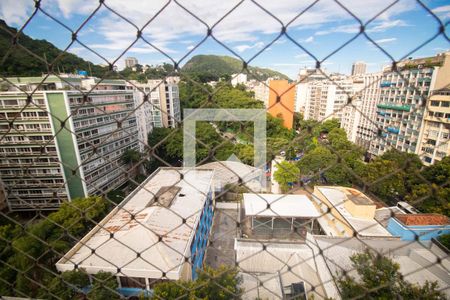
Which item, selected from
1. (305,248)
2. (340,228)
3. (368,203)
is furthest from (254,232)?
(368,203)

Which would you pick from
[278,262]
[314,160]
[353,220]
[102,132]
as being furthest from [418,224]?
[102,132]

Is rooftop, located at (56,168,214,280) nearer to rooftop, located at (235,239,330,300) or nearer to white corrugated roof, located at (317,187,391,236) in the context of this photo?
rooftop, located at (235,239,330,300)

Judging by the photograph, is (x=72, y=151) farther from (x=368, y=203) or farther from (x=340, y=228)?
(x=368, y=203)

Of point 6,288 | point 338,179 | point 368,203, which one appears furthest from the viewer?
point 338,179

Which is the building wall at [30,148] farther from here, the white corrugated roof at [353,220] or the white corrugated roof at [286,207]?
the white corrugated roof at [353,220]

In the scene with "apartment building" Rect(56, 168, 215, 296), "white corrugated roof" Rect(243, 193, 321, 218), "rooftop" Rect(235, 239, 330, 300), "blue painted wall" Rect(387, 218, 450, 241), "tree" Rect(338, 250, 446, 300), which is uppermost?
"tree" Rect(338, 250, 446, 300)

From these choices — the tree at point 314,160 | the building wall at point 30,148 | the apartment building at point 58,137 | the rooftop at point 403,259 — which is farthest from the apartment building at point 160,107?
the rooftop at point 403,259

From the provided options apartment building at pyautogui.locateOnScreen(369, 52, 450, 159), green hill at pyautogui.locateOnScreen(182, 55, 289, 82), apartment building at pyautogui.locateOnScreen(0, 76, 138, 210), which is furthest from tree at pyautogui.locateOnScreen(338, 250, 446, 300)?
apartment building at pyautogui.locateOnScreen(369, 52, 450, 159)

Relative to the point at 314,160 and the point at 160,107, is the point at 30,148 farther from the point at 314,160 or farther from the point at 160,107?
the point at 314,160
